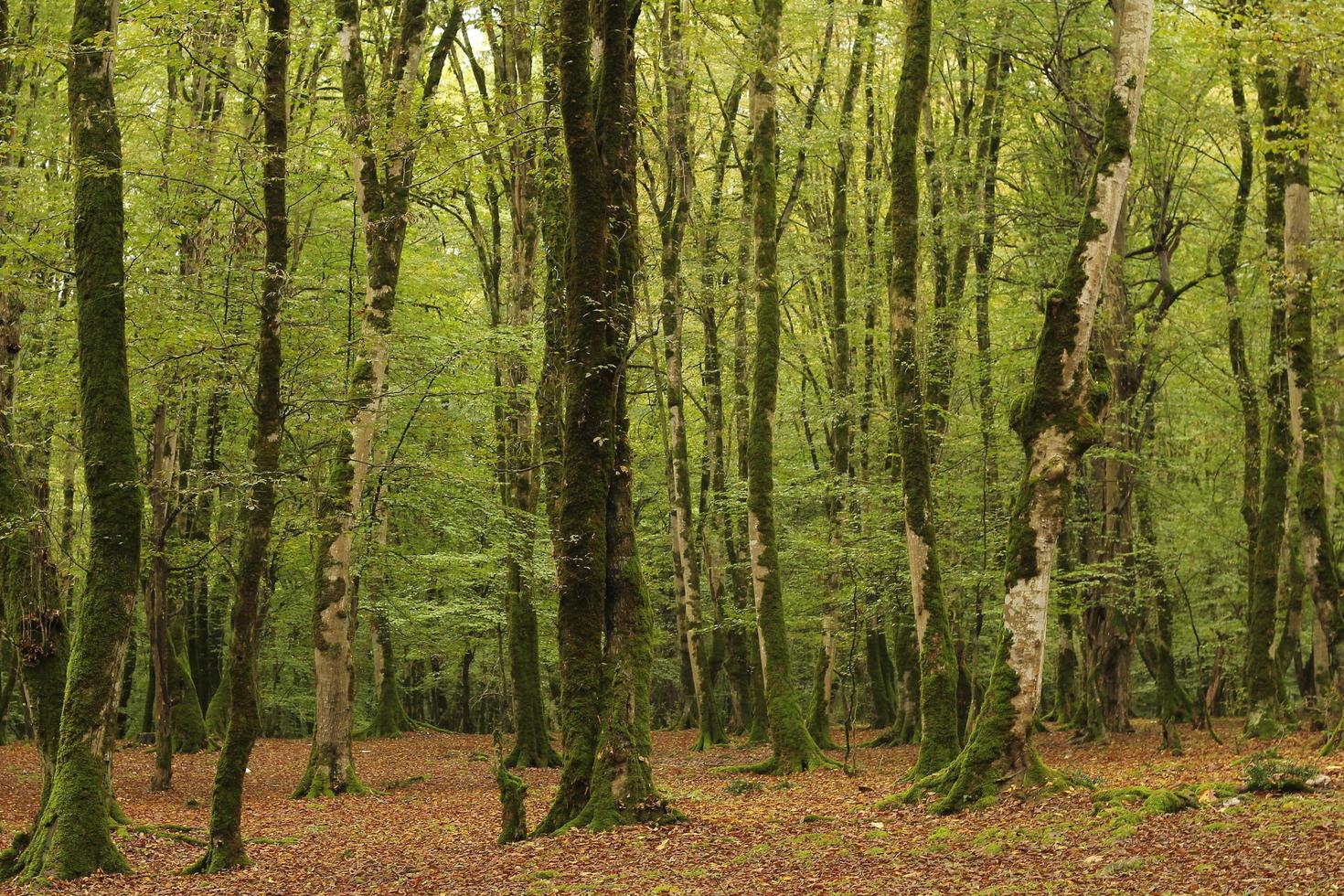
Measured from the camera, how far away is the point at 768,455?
15836mm

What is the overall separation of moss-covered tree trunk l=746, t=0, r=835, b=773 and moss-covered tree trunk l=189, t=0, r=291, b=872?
772 cm

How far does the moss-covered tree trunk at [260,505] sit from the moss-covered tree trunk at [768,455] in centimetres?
772

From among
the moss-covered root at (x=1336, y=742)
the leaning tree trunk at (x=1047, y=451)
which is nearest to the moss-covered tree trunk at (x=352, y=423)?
the leaning tree trunk at (x=1047, y=451)

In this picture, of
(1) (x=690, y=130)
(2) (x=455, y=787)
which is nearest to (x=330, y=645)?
(2) (x=455, y=787)

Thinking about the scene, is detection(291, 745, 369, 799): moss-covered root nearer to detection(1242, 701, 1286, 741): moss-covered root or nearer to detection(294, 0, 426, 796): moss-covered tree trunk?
detection(294, 0, 426, 796): moss-covered tree trunk

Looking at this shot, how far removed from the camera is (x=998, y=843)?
28.0ft

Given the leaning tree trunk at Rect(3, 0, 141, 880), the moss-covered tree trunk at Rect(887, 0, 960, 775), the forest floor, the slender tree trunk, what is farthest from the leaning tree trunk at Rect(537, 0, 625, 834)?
the slender tree trunk

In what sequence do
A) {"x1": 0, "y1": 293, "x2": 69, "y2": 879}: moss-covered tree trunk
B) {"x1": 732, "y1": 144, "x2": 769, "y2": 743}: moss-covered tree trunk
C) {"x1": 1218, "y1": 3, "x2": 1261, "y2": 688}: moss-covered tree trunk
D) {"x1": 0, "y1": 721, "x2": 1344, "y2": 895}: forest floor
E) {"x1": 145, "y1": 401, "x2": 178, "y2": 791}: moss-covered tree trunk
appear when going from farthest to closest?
{"x1": 732, "y1": 144, "x2": 769, "y2": 743}: moss-covered tree trunk
{"x1": 1218, "y1": 3, "x2": 1261, "y2": 688}: moss-covered tree trunk
{"x1": 145, "y1": 401, "x2": 178, "y2": 791}: moss-covered tree trunk
{"x1": 0, "y1": 293, "x2": 69, "y2": 879}: moss-covered tree trunk
{"x1": 0, "y1": 721, "x2": 1344, "y2": 895}: forest floor

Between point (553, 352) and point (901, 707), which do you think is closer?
point (553, 352)

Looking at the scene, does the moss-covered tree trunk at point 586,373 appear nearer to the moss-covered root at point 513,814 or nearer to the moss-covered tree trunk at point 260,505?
the moss-covered root at point 513,814

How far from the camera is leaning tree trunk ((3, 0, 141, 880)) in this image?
9062 millimetres

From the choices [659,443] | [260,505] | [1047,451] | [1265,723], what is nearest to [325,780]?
[260,505]

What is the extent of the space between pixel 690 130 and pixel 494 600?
37.3ft

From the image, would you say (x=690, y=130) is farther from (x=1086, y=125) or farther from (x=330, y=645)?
(x=330, y=645)
